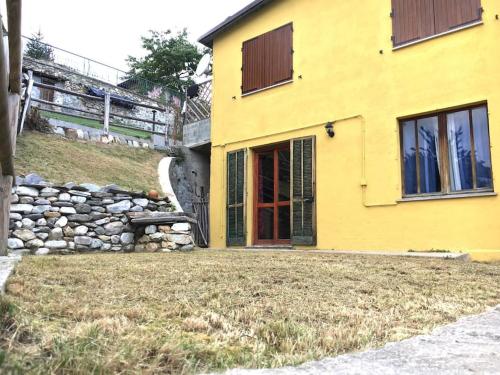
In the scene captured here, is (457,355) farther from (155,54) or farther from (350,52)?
(155,54)

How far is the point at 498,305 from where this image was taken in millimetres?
2639

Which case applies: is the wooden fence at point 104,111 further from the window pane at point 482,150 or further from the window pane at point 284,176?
the window pane at point 482,150

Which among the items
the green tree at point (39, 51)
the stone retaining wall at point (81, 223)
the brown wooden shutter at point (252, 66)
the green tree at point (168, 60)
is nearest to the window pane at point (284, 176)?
the brown wooden shutter at point (252, 66)

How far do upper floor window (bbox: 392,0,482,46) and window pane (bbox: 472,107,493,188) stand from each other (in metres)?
1.41

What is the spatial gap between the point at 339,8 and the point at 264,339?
7.77 metres

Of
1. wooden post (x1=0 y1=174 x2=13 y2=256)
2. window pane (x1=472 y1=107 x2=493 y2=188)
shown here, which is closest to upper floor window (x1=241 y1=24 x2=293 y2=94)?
window pane (x1=472 y1=107 x2=493 y2=188)

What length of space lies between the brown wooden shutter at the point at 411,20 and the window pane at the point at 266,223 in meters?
3.79

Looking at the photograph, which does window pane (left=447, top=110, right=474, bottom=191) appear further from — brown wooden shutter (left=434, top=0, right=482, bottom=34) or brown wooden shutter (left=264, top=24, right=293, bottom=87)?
brown wooden shutter (left=264, top=24, right=293, bottom=87)

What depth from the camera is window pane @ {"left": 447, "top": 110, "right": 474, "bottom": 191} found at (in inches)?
255

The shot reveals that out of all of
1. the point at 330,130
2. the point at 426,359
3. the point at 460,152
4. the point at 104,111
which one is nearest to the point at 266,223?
the point at 330,130

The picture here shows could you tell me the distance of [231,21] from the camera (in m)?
9.84

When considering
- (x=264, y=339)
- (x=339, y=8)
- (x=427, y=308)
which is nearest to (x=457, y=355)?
(x=264, y=339)

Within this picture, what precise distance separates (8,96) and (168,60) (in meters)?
24.3

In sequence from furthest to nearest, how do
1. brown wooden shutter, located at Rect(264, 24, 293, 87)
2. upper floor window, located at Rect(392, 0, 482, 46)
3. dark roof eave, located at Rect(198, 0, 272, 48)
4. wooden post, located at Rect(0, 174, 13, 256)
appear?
1. dark roof eave, located at Rect(198, 0, 272, 48)
2. brown wooden shutter, located at Rect(264, 24, 293, 87)
3. upper floor window, located at Rect(392, 0, 482, 46)
4. wooden post, located at Rect(0, 174, 13, 256)
